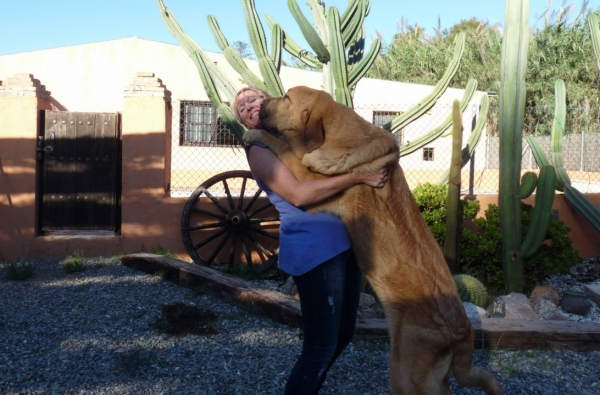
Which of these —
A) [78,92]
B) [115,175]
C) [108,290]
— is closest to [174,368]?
[108,290]

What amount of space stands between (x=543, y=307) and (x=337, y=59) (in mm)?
3664

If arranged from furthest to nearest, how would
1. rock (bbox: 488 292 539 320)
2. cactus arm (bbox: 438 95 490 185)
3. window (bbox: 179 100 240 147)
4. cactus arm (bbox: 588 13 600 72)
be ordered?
window (bbox: 179 100 240 147)
cactus arm (bbox: 438 95 490 185)
cactus arm (bbox: 588 13 600 72)
rock (bbox: 488 292 539 320)

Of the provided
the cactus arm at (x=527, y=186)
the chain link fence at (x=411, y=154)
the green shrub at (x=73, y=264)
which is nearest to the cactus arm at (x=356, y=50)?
the cactus arm at (x=527, y=186)

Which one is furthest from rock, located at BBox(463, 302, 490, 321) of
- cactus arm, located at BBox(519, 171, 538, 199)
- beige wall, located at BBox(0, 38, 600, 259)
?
beige wall, located at BBox(0, 38, 600, 259)

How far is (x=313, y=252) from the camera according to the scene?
97.9 inches

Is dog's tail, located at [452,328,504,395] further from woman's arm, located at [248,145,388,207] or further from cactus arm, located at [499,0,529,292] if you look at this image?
cactus arm, located at [499,0,529,292]

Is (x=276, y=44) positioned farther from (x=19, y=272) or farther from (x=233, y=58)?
(x=19, y=272)

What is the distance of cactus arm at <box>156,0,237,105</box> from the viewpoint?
7883 mm

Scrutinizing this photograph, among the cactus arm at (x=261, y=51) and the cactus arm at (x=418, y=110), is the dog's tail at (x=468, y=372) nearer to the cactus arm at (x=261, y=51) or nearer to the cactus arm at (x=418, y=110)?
the cactus arm at (x=261, y=51)

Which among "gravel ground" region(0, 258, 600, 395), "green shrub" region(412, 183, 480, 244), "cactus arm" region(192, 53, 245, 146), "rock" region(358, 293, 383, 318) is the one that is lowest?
"gravel ground" region(0, 258, 600, 395)

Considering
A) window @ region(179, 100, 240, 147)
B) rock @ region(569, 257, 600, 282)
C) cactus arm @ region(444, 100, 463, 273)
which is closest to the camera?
cactus arm @ region(444, 100, 463, 273)

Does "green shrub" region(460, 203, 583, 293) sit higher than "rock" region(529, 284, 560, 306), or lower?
higher

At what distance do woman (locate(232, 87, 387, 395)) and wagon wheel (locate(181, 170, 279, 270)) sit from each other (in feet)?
15.0

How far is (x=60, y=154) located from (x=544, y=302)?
631 cm
